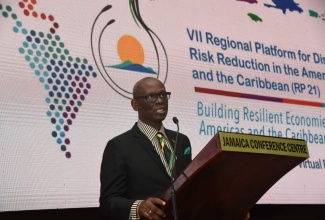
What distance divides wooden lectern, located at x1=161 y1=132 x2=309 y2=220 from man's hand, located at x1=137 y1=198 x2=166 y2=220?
0.02 m

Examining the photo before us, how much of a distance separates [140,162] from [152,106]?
24cm

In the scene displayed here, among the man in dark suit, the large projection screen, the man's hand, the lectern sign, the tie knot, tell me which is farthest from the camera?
the large projection screen

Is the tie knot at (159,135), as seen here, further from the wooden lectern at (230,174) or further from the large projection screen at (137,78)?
the large projection screen at (137,78)

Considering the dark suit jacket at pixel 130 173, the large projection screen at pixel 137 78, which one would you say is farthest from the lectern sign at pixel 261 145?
the large projection screen at pixel 137 78

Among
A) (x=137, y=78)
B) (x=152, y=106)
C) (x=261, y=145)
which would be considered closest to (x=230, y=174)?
(x=261, y=145)

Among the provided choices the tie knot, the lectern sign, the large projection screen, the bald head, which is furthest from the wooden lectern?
the large projection screen

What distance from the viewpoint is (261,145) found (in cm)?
182

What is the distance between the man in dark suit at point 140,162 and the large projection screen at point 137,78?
2.28ft

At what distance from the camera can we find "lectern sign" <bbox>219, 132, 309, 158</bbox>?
1.74m

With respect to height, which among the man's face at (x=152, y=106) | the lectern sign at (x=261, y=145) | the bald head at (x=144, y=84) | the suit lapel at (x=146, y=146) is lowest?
the lectern sign at (x=261, y=145)

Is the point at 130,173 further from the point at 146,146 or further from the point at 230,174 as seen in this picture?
the point at 230,174

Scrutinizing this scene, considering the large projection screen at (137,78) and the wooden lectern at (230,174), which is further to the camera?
the large projection screen at (137,78)

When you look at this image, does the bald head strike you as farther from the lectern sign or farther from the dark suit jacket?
the lectern sign

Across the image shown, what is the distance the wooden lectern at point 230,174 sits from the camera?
176cm
